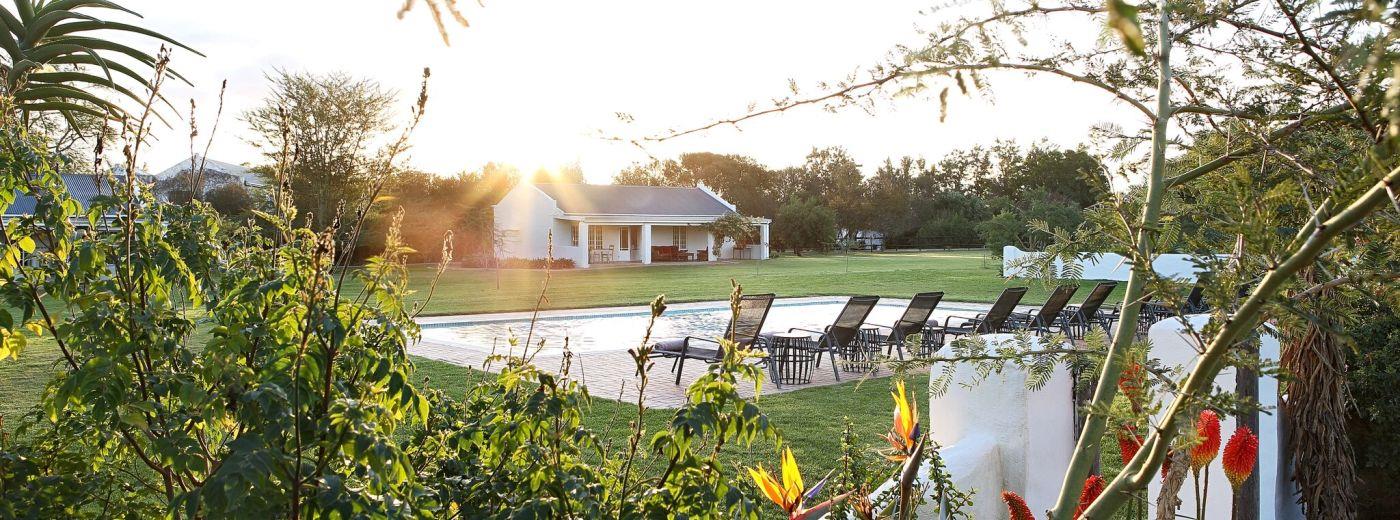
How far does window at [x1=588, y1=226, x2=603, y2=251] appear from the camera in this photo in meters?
40.0

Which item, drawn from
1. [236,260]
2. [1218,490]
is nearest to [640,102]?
[236,260]

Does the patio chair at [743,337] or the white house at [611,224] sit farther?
the white house at [611,224]

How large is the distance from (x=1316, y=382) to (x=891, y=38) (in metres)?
2.89

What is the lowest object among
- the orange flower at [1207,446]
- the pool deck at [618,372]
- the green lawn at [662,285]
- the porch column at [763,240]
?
the pool deck at [618,372]

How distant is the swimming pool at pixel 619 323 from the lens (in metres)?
12.8

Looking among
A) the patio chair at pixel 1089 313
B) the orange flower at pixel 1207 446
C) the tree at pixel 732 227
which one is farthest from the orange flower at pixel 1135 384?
the tree at pixel 732 227

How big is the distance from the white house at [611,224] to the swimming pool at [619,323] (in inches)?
808

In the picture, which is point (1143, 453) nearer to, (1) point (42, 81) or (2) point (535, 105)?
(2) point (535, 105)

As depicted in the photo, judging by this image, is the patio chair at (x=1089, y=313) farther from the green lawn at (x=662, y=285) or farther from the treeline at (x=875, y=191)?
the treeline at (x=875, y=191)

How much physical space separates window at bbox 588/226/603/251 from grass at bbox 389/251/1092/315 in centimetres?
445

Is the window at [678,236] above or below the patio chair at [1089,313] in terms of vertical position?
above

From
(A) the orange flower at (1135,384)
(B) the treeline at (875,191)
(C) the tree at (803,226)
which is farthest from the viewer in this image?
(B) the treeline at (875,191)

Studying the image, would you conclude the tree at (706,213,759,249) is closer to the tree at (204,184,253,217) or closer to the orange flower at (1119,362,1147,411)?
the tree at (204,184,253,217)

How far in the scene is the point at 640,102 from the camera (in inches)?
65.5
